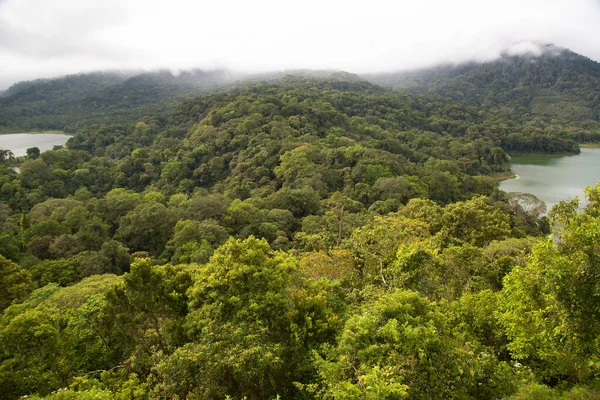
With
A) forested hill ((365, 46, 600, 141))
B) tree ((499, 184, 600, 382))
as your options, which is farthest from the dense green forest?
forested hill ((365, 46, 600, 141))

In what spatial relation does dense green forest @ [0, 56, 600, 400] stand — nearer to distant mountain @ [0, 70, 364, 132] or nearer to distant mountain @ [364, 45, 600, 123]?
distant mountain @ [0, 70, 364, 132]

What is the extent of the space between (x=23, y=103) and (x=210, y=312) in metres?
146

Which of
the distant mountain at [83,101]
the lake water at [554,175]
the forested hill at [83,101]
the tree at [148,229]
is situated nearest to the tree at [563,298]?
the tree at [148,229]

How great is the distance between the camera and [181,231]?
1057 inches

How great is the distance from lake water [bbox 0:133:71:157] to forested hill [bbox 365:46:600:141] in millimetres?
135846

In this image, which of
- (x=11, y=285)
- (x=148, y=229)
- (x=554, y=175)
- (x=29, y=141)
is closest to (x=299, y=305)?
(x=11, y=285)

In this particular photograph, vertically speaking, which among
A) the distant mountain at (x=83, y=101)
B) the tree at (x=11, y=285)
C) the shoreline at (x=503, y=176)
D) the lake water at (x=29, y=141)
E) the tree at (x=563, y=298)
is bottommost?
the shoreline at (x=503, y=176)

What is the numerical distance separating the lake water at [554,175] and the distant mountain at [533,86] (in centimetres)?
5700

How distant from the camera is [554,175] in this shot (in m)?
56.4

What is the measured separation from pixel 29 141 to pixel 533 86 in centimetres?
19082

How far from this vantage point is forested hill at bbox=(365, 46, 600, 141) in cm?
11994

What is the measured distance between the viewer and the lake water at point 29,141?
236ft

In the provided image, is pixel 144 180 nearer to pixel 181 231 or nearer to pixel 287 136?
pixel 287 136

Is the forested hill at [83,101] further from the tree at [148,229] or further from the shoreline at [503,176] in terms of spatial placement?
the shoreline at [503,176]
